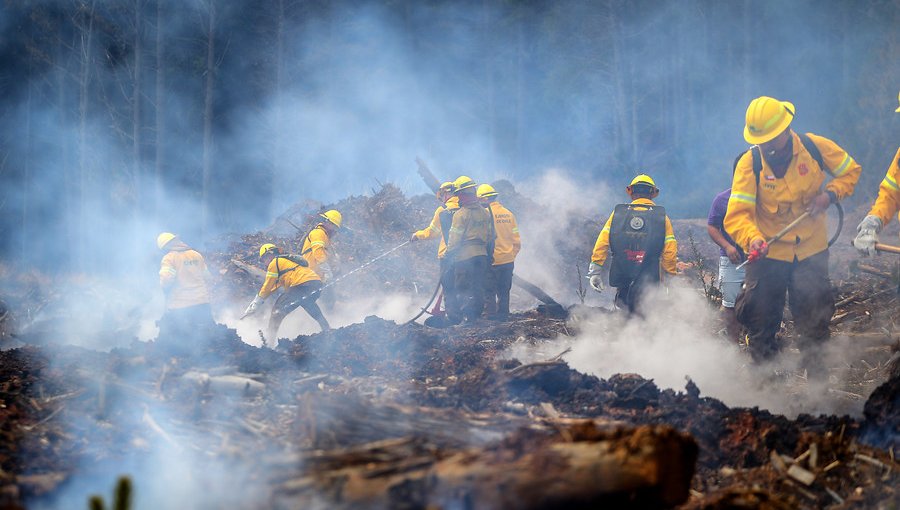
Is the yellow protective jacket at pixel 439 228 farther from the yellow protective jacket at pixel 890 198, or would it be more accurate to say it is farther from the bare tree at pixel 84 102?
the bare tree at pixel 84 102

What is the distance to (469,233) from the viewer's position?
1019cm

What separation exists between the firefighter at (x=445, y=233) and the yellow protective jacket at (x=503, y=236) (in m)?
0.61

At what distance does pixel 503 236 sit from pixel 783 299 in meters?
5.01

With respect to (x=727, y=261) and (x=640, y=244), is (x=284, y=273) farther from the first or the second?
(x=727, y=261)

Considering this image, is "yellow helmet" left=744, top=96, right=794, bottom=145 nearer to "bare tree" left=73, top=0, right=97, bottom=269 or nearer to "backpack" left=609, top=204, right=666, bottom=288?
"backpack" left=609, top=204, right=666, bottom=288

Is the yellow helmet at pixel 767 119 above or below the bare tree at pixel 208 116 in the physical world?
below

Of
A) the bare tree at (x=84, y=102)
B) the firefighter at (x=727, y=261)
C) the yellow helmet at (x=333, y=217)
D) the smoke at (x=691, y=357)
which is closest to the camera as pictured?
the smoke at (x=691, y=357)

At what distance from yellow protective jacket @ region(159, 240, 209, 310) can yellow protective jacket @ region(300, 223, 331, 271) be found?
5.16 feet

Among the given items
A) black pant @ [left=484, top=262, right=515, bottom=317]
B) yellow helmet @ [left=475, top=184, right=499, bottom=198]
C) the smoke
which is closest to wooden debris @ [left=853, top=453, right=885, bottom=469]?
the smoke

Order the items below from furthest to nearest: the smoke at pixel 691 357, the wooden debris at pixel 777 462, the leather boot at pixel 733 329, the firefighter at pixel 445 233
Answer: the firefighter at pixel 445 233, the leather boot at pixel 733 329, the smoke at pixel 691 357, the wooden debris at pixel 777 462

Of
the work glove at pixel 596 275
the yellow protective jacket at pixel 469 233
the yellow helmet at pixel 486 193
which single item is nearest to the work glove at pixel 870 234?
the work glove at pixel 596 275

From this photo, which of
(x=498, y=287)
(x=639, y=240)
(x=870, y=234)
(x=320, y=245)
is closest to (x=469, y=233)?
(x=498, y=287)

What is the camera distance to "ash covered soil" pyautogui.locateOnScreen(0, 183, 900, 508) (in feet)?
→ 8.07

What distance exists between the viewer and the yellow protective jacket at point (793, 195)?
5.84 metres
